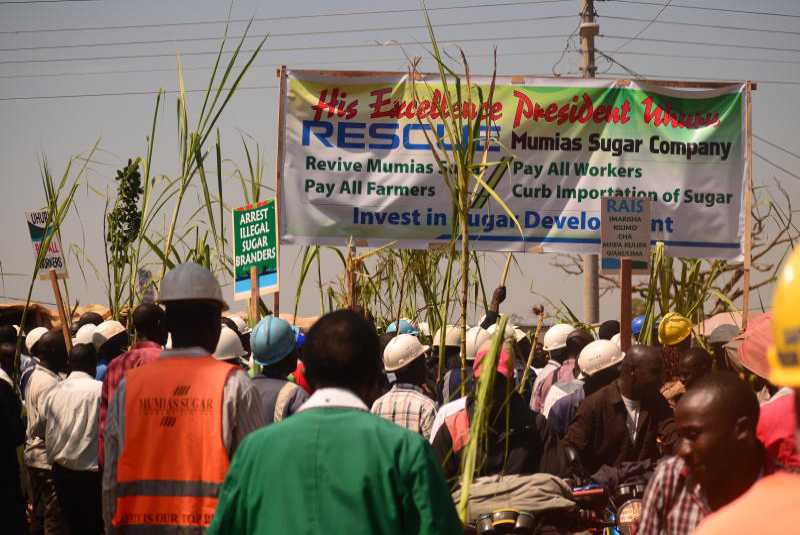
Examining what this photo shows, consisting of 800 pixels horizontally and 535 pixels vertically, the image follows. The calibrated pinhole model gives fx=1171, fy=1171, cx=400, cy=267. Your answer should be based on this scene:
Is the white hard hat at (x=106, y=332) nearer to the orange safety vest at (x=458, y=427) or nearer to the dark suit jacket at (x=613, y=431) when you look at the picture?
the dark suit jacket at (x=613, y=431)

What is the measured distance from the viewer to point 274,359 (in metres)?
6.13

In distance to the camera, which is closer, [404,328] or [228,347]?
[228,347]

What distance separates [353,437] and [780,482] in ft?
4.79

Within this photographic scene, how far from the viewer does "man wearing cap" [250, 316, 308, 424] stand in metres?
5.83

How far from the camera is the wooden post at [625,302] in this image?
295 inches

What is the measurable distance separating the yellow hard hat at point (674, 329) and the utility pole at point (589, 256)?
36.5ft

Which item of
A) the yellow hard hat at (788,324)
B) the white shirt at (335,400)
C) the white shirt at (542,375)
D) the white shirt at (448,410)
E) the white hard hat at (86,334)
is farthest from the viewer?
the white hard hat at (86,334)

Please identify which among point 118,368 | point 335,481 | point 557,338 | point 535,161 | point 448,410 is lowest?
point 557,338

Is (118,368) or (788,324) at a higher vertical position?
(788,324)

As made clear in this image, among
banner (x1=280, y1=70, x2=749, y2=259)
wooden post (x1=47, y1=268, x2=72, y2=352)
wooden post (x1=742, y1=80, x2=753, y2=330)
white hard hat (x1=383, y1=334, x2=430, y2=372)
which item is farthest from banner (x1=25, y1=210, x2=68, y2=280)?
wooden post (x1=742, y1=80, x2=753, y2=330)

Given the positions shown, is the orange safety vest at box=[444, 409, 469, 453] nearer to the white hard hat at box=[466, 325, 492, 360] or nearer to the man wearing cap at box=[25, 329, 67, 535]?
the white hard hat at box=[466, 325, 492, 360]

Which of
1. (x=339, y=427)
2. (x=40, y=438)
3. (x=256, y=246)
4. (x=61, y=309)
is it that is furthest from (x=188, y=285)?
(x=61, y=309)

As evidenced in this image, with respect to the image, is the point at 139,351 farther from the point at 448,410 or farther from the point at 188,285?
the point at 188,285

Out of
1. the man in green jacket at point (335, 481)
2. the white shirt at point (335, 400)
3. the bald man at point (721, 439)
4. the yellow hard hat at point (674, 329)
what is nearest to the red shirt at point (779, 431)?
the bald man at point (721, 439)
